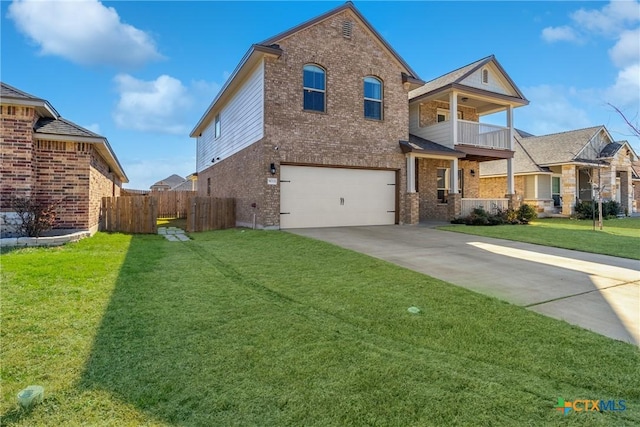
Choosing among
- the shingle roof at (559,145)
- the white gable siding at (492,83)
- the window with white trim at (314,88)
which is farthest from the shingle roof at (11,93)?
the shingle roof at (559,145)

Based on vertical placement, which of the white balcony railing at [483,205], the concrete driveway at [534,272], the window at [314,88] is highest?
the window at [314,88]

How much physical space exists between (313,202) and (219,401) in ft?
35.6

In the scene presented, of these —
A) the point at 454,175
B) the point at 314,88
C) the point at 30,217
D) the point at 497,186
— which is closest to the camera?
the point at 30,217

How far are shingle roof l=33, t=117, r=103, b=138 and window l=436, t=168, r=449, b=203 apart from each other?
48.6 feet

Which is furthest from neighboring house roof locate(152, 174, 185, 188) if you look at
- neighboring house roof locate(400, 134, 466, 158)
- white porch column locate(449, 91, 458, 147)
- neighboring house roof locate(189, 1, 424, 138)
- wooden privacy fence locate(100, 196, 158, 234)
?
white porch column locate(449, 91, 458, 147)

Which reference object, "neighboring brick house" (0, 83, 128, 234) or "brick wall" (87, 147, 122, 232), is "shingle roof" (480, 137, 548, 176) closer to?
"brick wall" (87, 147, 122, 232)

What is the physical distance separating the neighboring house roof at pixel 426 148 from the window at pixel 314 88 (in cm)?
392

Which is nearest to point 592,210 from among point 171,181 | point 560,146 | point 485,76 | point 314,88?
point 560,146

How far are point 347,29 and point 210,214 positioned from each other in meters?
9.01

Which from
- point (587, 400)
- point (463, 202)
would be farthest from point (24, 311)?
point (463, 202)

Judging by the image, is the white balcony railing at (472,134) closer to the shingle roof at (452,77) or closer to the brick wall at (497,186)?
the shingle roof at (452,77)

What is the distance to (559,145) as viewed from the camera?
24141 mm

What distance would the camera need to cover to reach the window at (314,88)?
12.9 m

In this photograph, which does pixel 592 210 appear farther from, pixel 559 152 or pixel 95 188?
pixel 95 188
